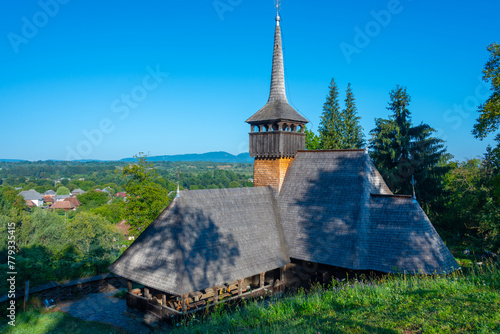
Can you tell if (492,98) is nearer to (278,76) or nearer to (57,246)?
(278,76)

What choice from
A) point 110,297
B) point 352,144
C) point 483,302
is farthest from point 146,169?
point 352,144

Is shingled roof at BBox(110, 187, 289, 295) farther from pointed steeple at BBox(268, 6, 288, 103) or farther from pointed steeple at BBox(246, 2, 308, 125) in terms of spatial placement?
pointed steeple at BBox(268, 6, 288, 103)

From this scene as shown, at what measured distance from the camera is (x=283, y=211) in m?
15.3

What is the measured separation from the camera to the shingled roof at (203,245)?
413 inches

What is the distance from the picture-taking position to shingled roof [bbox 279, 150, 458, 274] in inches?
453

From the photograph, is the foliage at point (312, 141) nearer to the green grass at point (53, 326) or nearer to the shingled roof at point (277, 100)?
the shingled roof at point (277, 100)

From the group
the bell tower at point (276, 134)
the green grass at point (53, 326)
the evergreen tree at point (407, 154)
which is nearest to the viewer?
the green grass at point (53, 326)

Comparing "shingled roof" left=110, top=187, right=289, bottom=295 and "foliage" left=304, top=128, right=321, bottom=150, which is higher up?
"foliage" left=304, top=128, right=321, bottom=150

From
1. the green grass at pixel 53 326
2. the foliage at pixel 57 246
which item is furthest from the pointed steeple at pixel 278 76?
the green grass at pixel 53 326

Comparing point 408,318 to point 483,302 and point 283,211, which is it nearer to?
point 483,302

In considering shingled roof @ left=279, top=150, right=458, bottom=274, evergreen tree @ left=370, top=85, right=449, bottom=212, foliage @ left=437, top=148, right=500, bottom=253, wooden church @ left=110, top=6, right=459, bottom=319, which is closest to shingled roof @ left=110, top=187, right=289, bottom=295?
wooden church @ left=110, top=6, right=459, bottom=319

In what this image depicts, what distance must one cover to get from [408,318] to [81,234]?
36.5m

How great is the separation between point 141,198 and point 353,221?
13.6 m

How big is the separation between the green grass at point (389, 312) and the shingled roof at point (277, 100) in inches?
423
